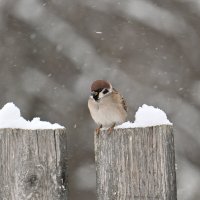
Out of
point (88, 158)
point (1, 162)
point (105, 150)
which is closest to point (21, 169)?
point (1, 162)

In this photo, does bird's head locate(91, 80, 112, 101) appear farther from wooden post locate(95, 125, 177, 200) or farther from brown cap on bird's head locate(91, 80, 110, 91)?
wooden post locate(95, 125, 177, 200)

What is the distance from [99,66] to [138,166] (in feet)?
18.1

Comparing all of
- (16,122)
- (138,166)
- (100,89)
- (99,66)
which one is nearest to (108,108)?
(100,89)

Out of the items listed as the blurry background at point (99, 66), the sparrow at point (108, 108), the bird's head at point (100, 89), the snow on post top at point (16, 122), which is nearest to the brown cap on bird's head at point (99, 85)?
the bird's head at point (100, 89)

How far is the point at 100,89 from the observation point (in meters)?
3.83

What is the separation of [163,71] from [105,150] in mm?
5321

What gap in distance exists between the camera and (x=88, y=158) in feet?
25.5

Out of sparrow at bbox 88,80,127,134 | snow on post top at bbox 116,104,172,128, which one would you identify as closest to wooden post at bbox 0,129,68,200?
snow on post top at bbox 116,104,172,128

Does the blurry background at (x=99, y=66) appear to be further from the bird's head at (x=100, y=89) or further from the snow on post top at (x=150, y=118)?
the snow on post top at (x=150, y=118)

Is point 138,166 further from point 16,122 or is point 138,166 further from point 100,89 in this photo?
point 100,89

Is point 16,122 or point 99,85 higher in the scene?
point 99,85

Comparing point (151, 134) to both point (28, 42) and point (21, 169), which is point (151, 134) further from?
point (28, 42)

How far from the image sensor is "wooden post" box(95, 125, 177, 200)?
2484 mm

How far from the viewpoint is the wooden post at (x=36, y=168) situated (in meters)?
2.60
